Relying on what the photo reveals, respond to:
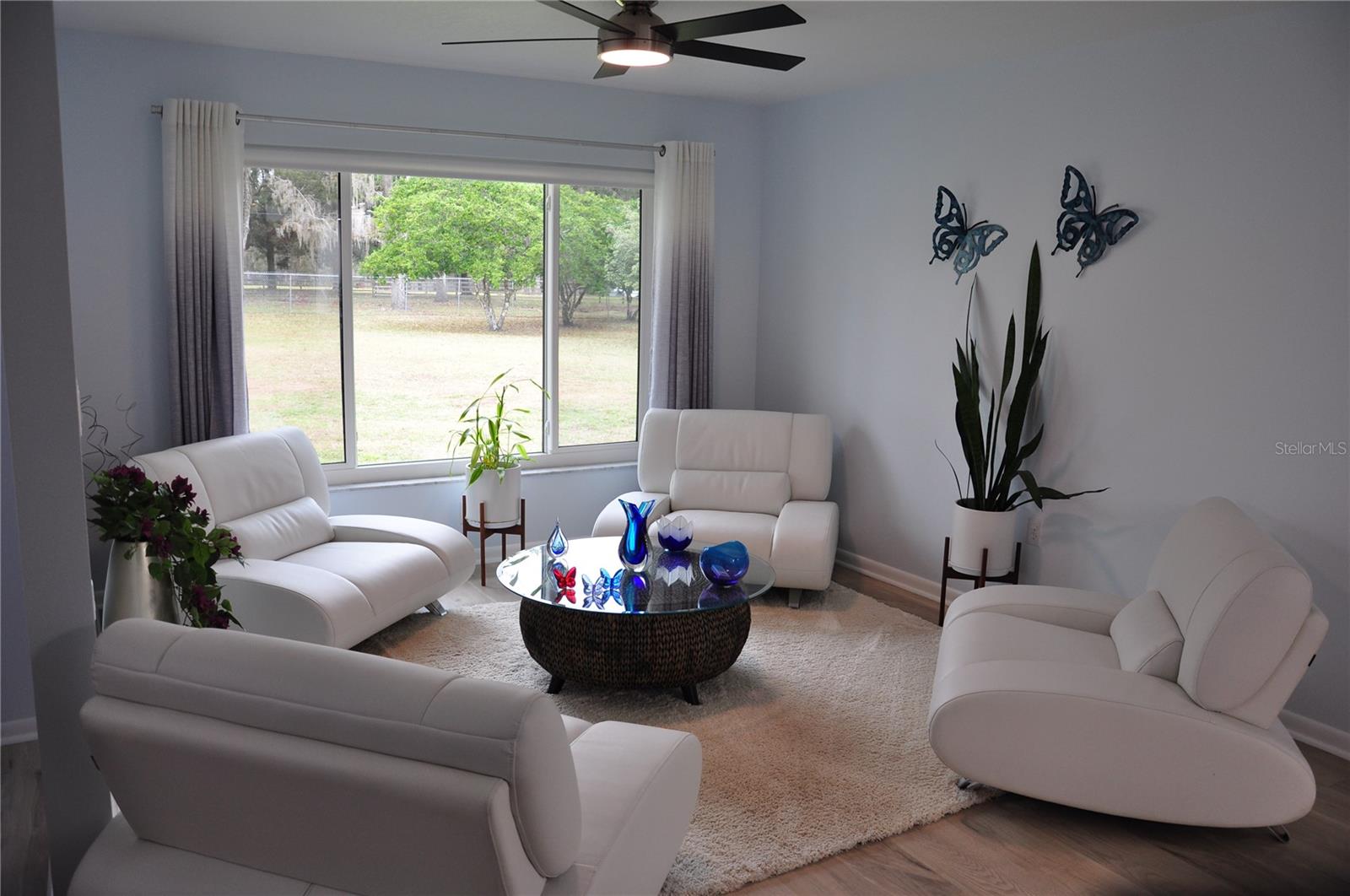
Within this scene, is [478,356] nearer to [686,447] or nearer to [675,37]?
[686,447]

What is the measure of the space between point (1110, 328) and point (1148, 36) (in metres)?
1.15

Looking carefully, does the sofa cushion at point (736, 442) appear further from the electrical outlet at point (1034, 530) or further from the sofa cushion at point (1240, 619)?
the sofa cushion at point (1240, 619)

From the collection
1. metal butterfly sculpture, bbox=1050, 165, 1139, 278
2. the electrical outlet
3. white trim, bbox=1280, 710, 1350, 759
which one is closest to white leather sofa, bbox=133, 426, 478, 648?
the electrical outlet

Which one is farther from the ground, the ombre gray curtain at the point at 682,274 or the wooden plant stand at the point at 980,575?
the ombre gray curtain at the point at 682,274

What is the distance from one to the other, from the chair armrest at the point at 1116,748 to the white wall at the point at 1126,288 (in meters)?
1.03

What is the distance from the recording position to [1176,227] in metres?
3.89

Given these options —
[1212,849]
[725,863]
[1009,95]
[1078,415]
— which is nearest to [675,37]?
[1009,95]

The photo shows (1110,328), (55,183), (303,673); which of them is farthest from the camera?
(1110,328)

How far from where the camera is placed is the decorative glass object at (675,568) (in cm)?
383

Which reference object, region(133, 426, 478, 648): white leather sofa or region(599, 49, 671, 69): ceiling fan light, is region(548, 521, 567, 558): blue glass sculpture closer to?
region(133, 426, 478, 648): white leather sofa

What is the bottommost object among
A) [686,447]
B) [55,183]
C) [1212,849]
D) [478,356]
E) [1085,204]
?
[1212,849]

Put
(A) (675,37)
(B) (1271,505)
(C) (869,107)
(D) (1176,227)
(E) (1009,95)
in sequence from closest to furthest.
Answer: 1. (A) (675,37)
2. (B) (1271,505)
3. (D) (1176,227)
4. (E) (1009,95)
5. (C) (869,107)

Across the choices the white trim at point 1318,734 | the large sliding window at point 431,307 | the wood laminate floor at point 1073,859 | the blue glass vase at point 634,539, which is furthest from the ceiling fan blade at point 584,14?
the white trim at point 1318,734

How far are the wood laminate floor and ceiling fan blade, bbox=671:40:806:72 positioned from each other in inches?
104
